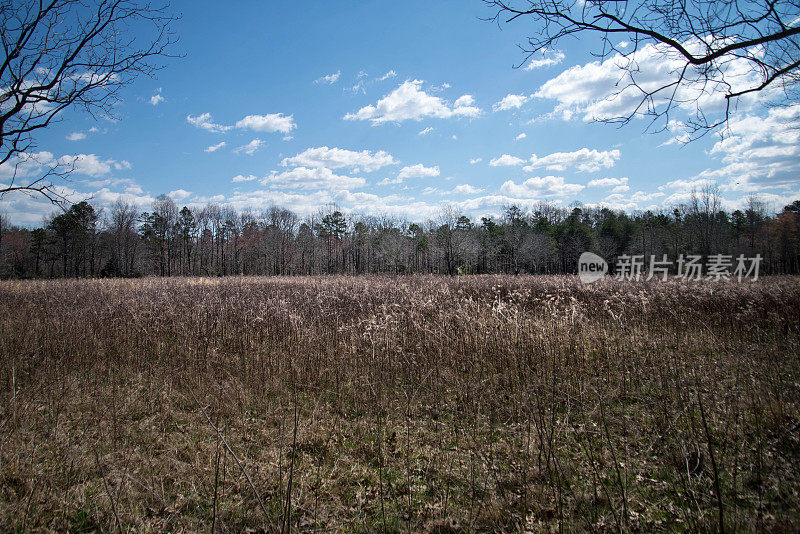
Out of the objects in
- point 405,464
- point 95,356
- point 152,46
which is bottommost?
point 405,464

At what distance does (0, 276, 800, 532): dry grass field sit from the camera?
100 inches

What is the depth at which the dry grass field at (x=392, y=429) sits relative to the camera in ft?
8.36

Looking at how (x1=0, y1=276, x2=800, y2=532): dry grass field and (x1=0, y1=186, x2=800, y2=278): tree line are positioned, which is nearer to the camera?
(x1=0, y1=276, x2=800, y2=532): dry grass field

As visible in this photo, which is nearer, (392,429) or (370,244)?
(392,429)

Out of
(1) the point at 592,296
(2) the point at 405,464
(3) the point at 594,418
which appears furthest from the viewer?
(1) the point at 592,296

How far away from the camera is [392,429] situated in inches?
156

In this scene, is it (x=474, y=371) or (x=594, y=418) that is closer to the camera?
(x=594, y=418)

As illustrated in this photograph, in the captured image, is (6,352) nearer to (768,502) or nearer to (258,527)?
(258,527)

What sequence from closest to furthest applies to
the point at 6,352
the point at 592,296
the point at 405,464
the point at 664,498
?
1. the point at 664,498
2. the point at 405,464
3. the point at 6,352
4. the point at 592,296

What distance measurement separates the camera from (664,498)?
270 cm

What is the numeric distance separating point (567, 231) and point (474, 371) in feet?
196

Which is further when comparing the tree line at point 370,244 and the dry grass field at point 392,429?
the tree line at point 370,244

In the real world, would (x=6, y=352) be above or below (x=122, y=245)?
below

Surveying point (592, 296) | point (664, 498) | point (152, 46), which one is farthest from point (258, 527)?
point (592, 296)
